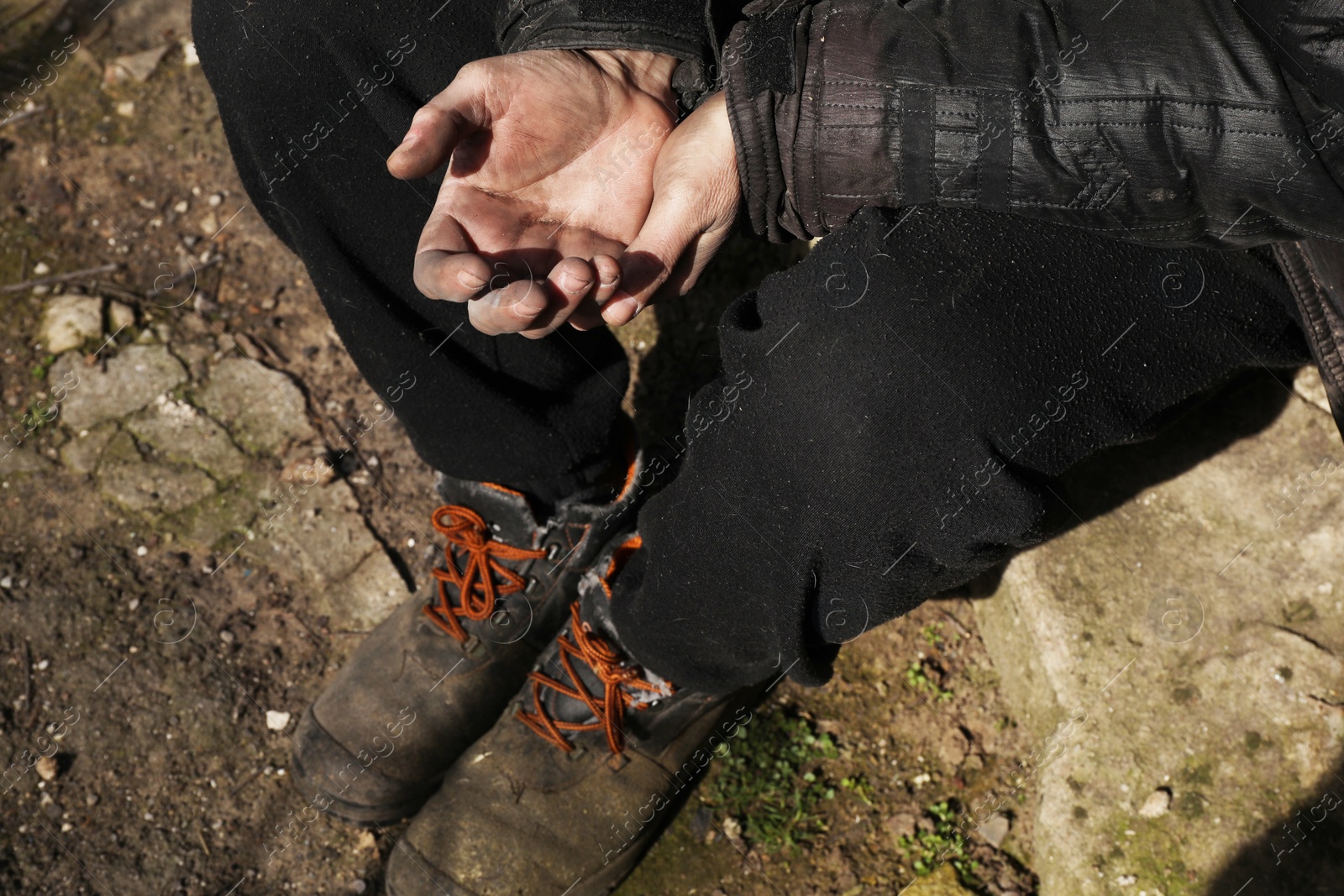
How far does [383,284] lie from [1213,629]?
5.67ft

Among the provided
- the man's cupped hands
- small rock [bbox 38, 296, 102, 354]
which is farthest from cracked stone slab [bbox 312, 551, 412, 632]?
the man's cupped hands

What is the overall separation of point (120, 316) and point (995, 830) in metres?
2.70

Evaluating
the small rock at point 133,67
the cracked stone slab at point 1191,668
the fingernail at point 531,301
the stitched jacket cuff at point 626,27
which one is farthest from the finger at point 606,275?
the small rock at point 133,67

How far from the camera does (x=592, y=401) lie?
1.91 metres

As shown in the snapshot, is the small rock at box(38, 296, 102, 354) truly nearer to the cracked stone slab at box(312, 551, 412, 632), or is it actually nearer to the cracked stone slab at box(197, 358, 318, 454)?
the cracked stone slab at box(197, 358, 318, 454)

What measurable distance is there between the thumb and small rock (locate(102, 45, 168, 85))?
8.76ft

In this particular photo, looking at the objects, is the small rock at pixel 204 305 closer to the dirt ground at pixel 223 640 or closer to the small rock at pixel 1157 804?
the dirt ground at pixel 223 640

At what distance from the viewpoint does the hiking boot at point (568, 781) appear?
5.99 ft

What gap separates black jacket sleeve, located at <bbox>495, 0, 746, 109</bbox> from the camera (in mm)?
1438

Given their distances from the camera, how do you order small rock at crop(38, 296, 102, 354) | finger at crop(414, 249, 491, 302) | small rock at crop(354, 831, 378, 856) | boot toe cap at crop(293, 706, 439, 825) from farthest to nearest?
small rock at crop(38, 296, 102, 354)
small rock at crop(354, 831, 378, 856)
boot toe cap at crop(293, 706, 439, 825)
finger at crop(414, 249, 491, 302)

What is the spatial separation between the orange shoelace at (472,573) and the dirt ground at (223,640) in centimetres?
45

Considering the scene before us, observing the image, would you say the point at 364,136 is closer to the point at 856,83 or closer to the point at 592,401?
the point at 592,401

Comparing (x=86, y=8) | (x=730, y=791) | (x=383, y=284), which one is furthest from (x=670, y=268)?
(x=86, y=8)

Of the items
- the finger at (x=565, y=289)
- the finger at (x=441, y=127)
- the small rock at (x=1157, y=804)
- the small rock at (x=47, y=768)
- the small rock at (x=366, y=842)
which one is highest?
the finger at (x=441, y=127)
